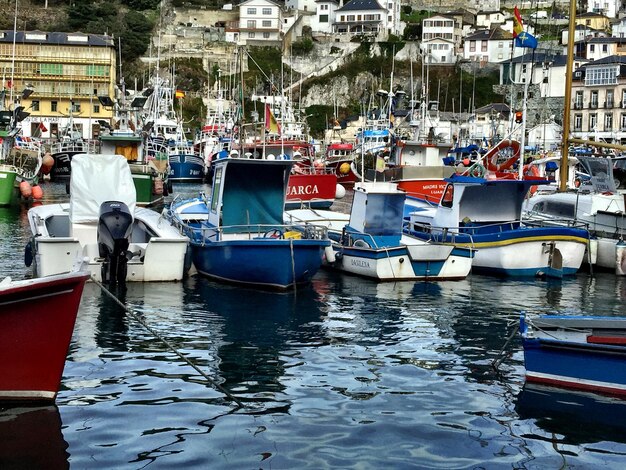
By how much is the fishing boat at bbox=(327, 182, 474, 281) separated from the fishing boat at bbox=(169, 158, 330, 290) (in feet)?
5.64

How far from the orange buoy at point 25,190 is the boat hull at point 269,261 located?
26058 millimetres

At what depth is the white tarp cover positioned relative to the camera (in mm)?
25188

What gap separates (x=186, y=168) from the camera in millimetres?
70375

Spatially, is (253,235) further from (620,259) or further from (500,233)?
(620,259)

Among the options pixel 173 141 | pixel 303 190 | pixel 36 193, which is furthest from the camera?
pixel 173 141

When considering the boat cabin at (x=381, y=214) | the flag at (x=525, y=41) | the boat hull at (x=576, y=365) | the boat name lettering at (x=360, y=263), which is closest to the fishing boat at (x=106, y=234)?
the boat name lettering at (x=360, y=263)

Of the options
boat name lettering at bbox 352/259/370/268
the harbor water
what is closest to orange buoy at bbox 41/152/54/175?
boat name lettering at bbox 352/259/370/268

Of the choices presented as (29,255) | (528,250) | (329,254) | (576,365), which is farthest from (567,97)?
(576,365)

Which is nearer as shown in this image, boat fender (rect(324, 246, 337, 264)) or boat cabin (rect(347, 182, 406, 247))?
boat fender (rect(324, 246, 337, 264))

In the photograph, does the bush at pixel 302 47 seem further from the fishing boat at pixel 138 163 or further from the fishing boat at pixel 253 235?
the fishing boat at pixel 253 235

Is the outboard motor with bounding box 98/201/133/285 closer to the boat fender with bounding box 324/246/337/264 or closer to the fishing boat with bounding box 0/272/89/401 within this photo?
the boat fender with bounding box 324/246/337/264

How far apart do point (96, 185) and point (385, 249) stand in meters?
7.44

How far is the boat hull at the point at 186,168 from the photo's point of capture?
2753 inches

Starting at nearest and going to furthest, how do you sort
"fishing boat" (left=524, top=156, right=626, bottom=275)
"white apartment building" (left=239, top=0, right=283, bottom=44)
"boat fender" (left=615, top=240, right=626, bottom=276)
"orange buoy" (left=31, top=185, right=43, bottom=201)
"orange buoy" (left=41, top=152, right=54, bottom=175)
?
"boat fender" (left=615, top=240, right=626, bottom=276), "fishing boat" (left=524, top=156, right=626, bottom=275), "orange buoy" (left=31, top=185, right=43, bottom=201), "orange buoy" (left=41, top=152, right=54, bottom=175), "white apartment building" (left=239, top=0, right=283, bottom=44)
